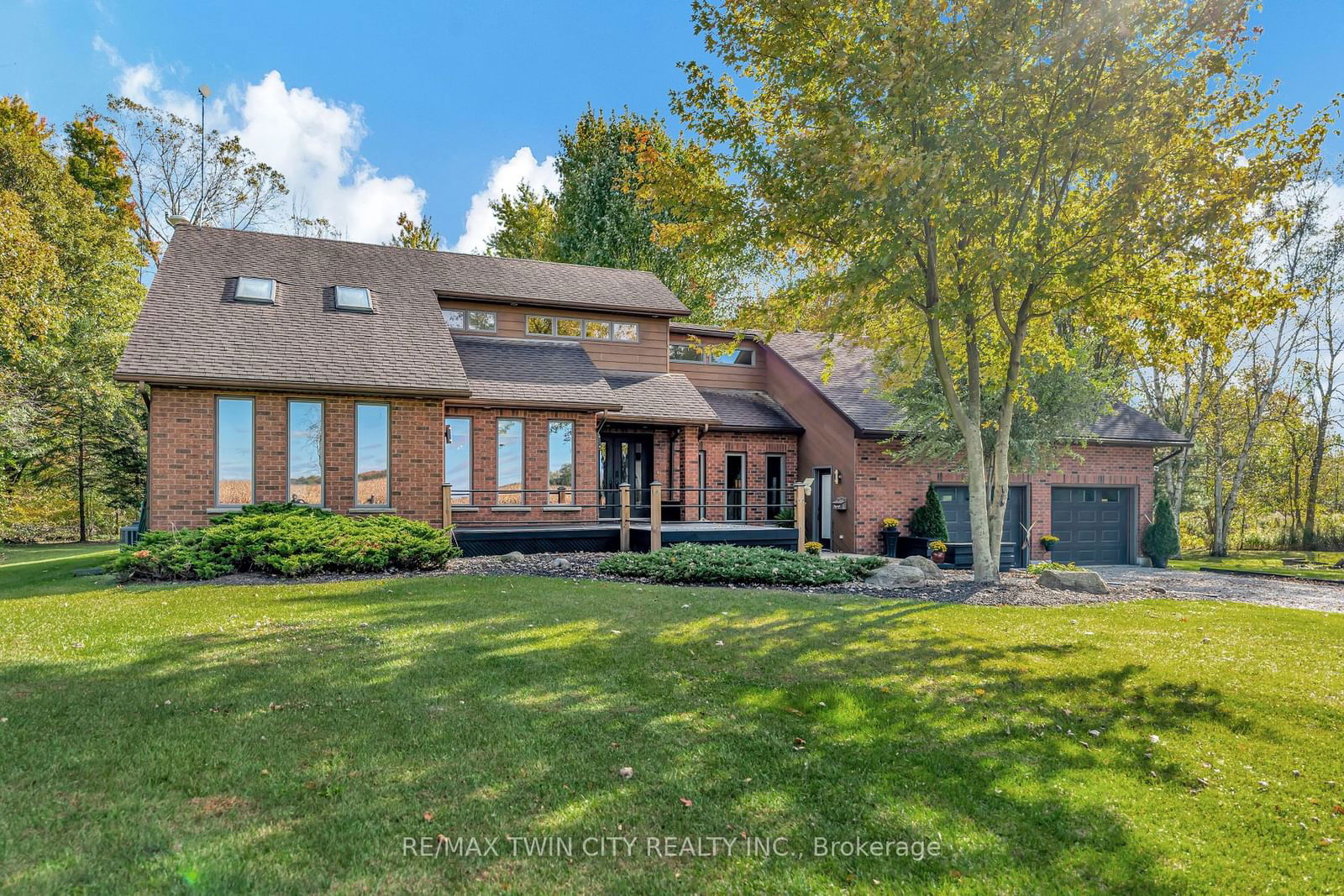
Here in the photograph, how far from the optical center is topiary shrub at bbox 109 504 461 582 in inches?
408

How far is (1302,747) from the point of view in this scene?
484cm

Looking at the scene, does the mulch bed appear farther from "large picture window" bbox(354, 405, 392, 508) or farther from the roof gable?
the roof gable

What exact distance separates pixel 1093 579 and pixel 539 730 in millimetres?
10929

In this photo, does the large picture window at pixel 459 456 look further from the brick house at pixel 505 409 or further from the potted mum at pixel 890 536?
the potted mum at pixel 890 536

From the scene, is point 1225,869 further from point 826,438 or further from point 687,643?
point 826,438

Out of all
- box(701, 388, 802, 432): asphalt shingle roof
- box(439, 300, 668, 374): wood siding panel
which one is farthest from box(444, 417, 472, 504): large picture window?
box(701, 388, 802, 432): asphalt shingle roof

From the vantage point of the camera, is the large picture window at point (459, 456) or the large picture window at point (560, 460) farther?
the large picture window at point (560, 460)

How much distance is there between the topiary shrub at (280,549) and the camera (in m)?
10.4

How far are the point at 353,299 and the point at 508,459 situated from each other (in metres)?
5.00

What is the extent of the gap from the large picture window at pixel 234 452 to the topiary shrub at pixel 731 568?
22.5 ft

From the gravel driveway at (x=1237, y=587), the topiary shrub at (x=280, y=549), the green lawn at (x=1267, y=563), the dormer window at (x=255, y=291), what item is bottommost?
the green lawn at (x=1267, y=563)

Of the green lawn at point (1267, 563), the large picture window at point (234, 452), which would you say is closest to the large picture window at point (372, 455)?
the large picture window at point (234, 452)

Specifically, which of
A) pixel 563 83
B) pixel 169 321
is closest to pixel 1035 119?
pixel 169 321

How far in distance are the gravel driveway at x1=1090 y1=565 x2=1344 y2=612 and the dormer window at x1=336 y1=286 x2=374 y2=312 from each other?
54.8ft
